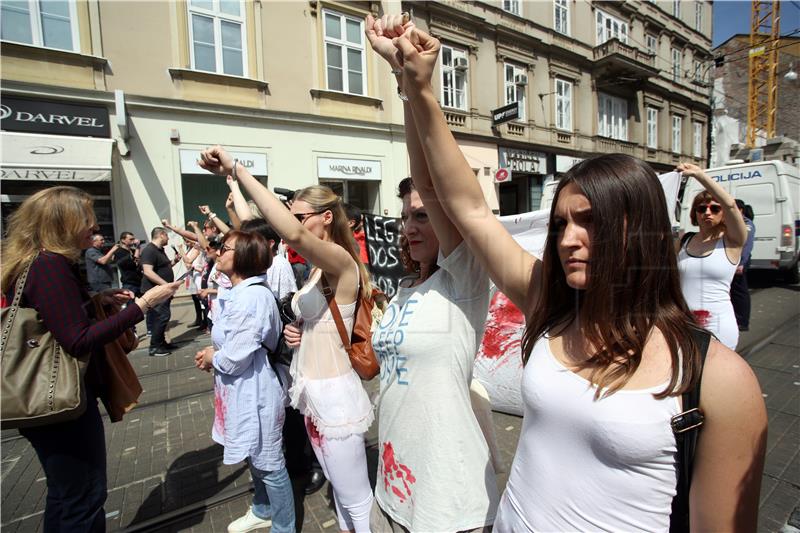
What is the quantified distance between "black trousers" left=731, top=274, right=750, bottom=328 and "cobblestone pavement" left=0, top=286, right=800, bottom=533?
0.64 m

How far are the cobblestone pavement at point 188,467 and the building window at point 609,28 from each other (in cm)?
1870

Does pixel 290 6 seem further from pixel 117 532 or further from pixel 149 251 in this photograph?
pixel 117 532

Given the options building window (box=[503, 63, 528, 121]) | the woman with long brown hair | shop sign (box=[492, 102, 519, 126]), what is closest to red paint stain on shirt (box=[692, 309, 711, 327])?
the woman with long brown hair

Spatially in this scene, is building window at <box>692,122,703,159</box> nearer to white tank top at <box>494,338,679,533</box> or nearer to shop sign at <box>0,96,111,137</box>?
shop sign at <box>0,96,111,137</box>

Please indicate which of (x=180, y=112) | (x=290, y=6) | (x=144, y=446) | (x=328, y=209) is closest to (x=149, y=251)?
(x=144, y=446)

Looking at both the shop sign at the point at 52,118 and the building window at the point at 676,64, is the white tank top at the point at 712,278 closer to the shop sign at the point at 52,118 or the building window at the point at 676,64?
the shop sign at the point at 52,118

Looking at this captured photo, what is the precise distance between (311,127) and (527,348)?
451 inches

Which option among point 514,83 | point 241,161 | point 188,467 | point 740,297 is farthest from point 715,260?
point 514,83

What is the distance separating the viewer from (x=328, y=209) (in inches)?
86.7

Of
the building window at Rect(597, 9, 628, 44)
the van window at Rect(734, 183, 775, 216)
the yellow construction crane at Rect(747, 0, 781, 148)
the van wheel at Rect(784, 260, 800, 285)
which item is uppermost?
the building window at Rect(597, 9, 628, 44)

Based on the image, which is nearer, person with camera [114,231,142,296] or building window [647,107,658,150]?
person with camera [114,231,142,296]

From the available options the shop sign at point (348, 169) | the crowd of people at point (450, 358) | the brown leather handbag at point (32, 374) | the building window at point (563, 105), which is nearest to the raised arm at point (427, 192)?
the crowd of people at point (450, 358)

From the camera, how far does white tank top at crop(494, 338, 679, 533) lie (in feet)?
3.03

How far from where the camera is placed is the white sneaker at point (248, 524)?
8.09 ft
